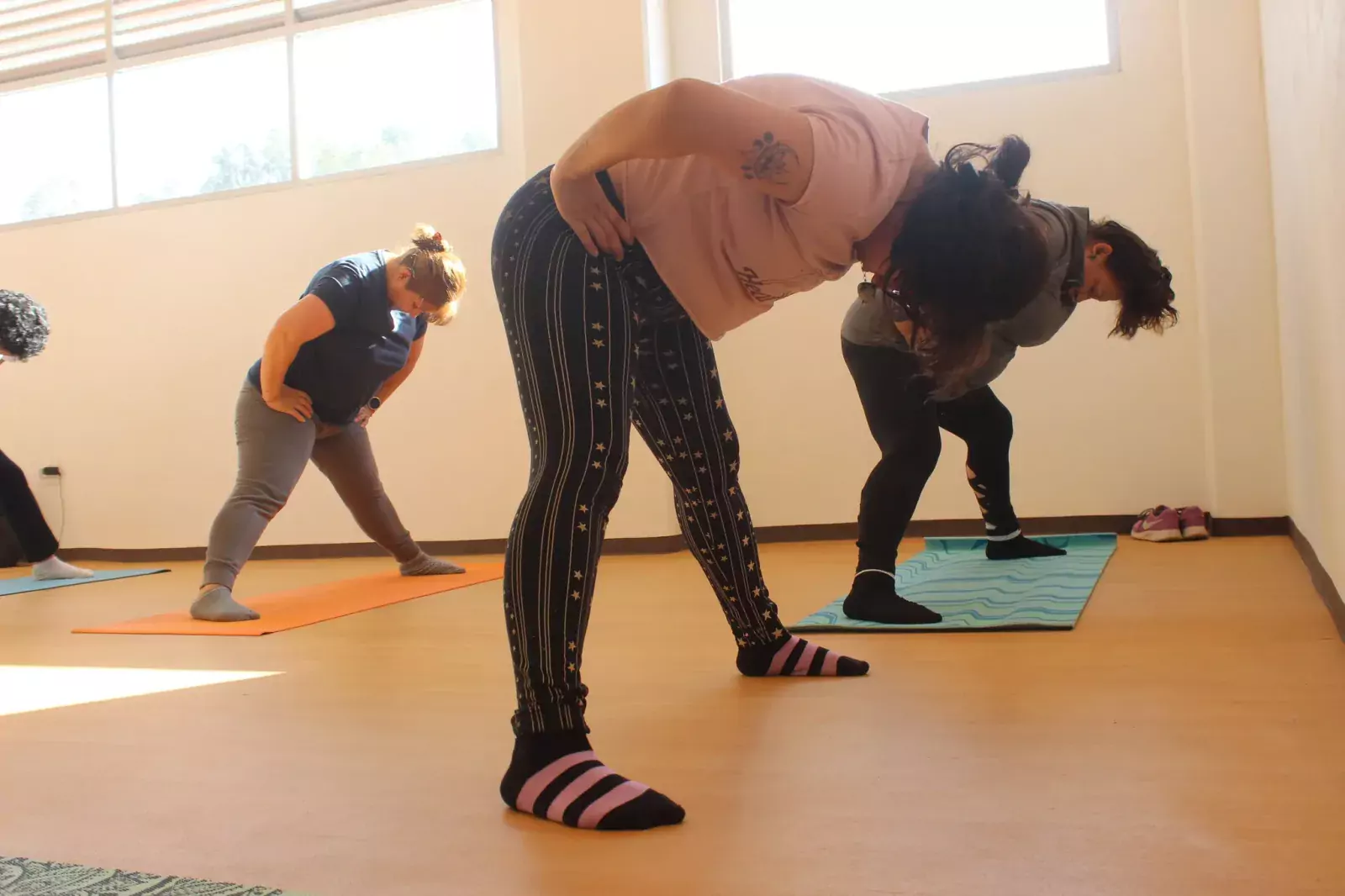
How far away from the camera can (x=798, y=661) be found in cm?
178

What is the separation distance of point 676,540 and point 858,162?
3.45 metres

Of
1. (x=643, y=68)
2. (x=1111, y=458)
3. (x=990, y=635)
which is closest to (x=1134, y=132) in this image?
(x=1111, y=458)

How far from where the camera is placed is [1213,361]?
3.81m

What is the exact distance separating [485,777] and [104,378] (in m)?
4.80

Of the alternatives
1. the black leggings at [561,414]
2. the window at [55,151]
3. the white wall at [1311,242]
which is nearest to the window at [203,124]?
the window at [55,151]

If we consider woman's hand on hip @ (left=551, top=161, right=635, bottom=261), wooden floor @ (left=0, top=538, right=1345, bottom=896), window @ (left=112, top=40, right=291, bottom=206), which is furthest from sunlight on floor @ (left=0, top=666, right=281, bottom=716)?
window @ (left=112, top=40, right=291, bottom=206)

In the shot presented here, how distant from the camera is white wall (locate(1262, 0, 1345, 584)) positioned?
73.0 inches

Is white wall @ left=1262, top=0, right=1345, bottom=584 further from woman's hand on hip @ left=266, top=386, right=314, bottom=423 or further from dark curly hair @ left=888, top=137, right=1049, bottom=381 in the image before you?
woman's hand on hip @ left=266, top=386, right=314, bottom=423

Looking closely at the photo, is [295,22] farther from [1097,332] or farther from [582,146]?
[582,146]

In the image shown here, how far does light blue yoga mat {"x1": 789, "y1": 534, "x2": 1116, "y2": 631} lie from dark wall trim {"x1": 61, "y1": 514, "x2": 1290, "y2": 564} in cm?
44

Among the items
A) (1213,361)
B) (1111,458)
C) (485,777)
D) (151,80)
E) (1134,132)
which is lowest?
(485,777)

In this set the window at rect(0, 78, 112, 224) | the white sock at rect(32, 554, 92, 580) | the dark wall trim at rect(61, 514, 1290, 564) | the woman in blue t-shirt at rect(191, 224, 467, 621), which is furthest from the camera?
the window at rect(0, 78, 112, 224)

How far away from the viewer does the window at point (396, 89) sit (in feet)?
15.8

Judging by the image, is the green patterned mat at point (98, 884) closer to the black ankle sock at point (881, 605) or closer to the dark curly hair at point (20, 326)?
the black ankle sock at point (881, 605)
